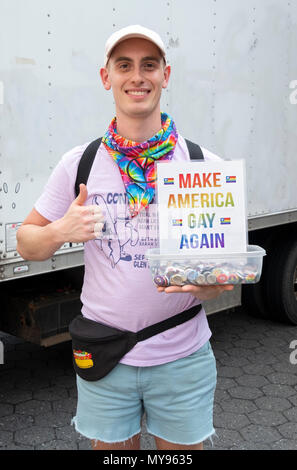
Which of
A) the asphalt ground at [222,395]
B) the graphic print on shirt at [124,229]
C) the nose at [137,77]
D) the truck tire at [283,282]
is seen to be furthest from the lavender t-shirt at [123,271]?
the truck tire at [283,282]

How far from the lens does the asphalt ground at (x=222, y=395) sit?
3660 millimetres

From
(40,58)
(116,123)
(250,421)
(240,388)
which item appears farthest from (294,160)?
(116,123)

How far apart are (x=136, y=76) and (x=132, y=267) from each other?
60cm

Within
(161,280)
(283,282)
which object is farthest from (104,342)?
(283,282)

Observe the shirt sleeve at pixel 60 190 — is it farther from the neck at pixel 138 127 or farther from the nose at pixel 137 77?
the nose at pixel 137 77

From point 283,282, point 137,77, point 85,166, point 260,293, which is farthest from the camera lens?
point 260,293

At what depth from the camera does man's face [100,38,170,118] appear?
1.95 m

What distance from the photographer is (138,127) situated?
6.54 ft

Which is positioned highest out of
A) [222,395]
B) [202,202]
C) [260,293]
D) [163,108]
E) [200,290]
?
[163,108]

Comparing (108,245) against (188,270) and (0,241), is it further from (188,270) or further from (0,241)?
(0,241)

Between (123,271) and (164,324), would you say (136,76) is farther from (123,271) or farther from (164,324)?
(164,324)

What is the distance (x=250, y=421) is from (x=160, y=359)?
85.2 inches

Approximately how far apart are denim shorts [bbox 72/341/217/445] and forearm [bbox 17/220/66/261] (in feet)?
1.46

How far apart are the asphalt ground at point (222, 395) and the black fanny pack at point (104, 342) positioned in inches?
65.7
